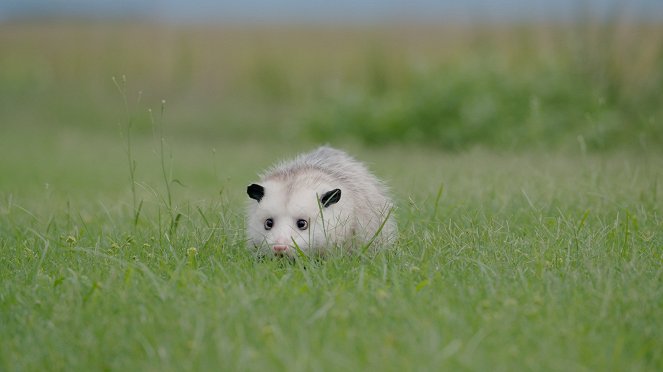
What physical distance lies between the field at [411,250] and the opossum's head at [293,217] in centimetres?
14

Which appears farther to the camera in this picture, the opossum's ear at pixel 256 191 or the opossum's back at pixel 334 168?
the opossum's back at pixel 334 168

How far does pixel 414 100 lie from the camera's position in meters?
15.4

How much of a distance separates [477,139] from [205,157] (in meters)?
4.75

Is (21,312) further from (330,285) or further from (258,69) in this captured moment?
(258,69)

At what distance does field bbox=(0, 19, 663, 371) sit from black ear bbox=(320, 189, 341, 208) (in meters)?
0.34

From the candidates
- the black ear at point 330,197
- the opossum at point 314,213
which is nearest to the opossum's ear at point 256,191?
the opossum at point 314,213

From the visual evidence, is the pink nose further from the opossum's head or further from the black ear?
the black ear

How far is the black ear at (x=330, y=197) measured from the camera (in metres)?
4.71

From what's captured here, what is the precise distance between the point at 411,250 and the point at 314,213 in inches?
23.7

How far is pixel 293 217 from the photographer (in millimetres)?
4727

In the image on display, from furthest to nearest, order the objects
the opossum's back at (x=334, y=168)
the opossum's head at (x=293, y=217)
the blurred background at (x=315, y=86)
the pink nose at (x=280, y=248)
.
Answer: the blurred background at (x=315, y=86) → the opossum's back at (x=334, y=168) → the opossum's head at (x=293, y=217) → the pink nose at (x=280, y=248)

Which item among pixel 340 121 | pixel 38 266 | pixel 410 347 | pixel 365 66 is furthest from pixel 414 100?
pixel 410 347

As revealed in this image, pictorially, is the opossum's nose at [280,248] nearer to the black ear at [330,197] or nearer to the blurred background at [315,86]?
the black ear at [330,197]

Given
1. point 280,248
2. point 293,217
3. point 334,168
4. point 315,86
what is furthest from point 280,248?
point 315,86
